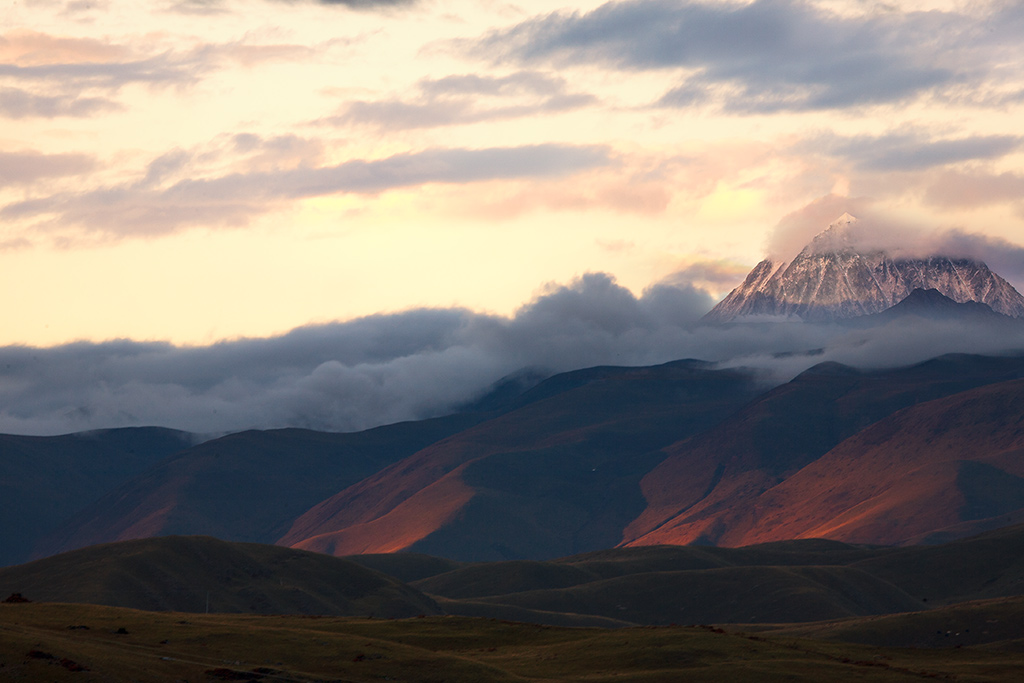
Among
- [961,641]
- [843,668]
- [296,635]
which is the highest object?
[296,635]

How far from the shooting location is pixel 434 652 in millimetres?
95062

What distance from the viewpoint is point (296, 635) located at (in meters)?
97.2

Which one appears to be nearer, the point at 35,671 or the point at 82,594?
the point at 35,671

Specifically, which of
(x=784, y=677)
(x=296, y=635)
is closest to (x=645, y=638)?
(x=784, y=677)

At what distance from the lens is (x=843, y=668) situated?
93062 millimetres

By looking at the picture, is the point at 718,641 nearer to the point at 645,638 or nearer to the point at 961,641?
the point at 645,638

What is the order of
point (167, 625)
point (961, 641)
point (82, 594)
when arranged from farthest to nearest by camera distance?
point (82, 594) < point (961, 641) < point (167, 625)

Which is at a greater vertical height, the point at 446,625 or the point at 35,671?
the point at 35,671

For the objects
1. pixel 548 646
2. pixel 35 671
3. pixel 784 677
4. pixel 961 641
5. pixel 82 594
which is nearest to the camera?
pixel 35 671

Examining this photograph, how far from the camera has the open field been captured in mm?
79000

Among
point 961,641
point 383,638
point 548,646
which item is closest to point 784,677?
point 548,646

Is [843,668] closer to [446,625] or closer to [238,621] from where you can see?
[446,625]

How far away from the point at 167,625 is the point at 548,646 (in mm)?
30733

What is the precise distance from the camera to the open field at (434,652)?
79.0m
